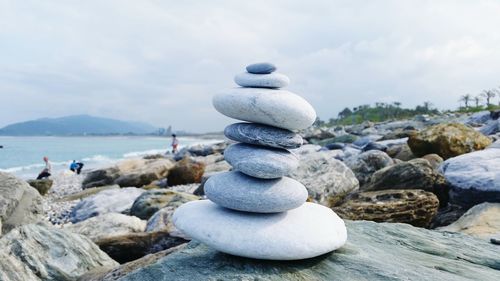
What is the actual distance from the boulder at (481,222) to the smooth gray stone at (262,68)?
11.3 ft

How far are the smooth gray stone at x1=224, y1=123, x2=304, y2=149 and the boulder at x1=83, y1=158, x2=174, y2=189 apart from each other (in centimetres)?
1321

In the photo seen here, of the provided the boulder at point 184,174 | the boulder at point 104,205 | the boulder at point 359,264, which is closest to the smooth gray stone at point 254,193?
the boulder at point 359,264

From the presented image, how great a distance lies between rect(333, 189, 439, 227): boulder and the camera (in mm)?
6055

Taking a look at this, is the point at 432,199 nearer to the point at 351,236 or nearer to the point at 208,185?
the point at 351,236

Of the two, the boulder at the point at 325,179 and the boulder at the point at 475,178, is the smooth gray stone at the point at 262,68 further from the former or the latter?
the boulder at the point at 475,178

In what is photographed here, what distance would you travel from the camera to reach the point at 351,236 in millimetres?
4023

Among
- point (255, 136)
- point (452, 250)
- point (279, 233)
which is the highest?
point (255, 136)

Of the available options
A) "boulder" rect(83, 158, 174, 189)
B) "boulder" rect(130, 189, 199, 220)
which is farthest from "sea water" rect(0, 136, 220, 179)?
"boulder" rect(130, 189, 199, 220)

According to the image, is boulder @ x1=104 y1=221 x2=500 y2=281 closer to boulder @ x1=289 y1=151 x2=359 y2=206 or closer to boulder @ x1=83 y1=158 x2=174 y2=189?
boulder @ x1=289 y1=151 x2=359 y2=206

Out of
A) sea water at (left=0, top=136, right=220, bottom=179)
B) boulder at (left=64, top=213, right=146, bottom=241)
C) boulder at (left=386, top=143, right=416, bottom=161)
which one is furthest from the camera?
sea water at (left=0, top=136, right=220, bottom=179)

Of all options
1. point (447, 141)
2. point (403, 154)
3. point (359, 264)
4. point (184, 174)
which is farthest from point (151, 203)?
point (403, 154)

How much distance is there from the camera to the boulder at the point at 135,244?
5812 millimetres

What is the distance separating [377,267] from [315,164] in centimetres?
565

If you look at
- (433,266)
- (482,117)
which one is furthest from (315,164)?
(482,117)
